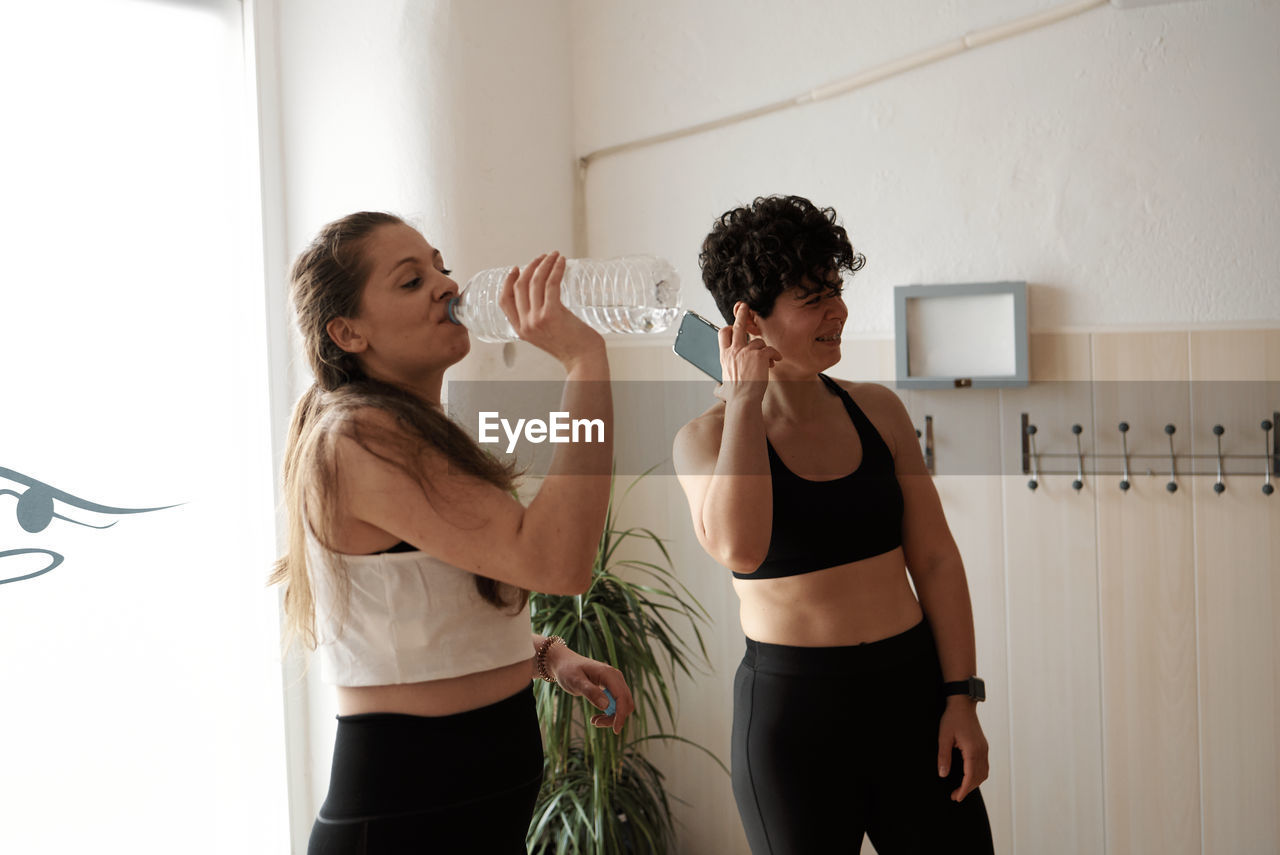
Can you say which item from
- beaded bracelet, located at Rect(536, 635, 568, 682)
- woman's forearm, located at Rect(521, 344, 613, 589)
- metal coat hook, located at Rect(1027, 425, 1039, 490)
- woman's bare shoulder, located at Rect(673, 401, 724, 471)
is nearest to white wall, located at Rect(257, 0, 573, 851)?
woman's bare shoulder, located at Rect(673, 401, 724, 471)

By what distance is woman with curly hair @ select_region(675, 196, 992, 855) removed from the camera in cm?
147

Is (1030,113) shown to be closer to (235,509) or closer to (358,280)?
(358,280)

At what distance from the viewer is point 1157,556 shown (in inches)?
89.1

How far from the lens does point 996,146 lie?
92.7 inches

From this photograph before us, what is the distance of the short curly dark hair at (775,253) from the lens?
1.55 metres

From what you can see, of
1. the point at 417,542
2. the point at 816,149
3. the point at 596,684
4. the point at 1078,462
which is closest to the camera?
the point at 417,542

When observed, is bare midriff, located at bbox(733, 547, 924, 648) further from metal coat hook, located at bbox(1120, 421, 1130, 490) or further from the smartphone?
metal coat hook, located at bbox(1120, 421, 1130, 490)

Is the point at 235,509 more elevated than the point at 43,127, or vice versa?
the point at 43,127

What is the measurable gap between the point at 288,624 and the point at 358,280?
1.47 ft

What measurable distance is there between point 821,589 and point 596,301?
0.63m

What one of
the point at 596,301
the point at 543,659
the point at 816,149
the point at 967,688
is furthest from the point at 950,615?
the point at 816,149

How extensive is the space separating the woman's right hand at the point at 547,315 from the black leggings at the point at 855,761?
0.67 metres

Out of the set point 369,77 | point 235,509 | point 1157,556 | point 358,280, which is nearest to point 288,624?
point 358,280

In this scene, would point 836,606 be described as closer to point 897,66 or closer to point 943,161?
point 943,161
